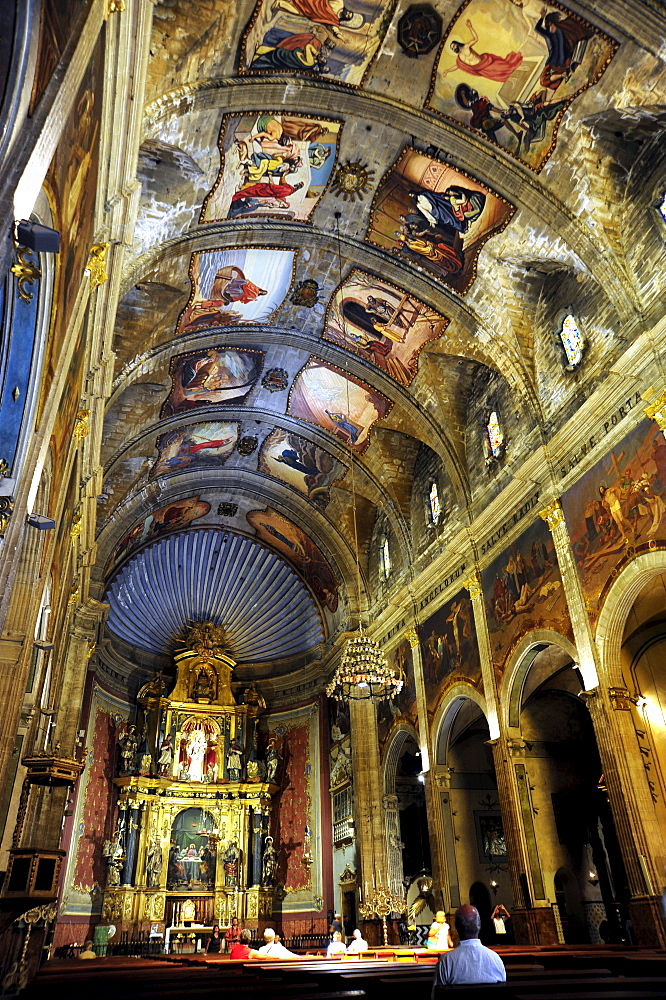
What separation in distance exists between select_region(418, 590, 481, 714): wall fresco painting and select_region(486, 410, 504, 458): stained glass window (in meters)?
3.19

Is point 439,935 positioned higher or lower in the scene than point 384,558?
lower

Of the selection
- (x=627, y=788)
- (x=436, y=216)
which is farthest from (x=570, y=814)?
(x=436, y=216)

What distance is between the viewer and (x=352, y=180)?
43.0ft

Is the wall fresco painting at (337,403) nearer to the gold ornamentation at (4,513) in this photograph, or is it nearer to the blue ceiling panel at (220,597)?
the blue ceiling panel at (220,597)

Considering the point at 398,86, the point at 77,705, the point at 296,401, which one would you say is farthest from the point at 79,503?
the point at 398,86

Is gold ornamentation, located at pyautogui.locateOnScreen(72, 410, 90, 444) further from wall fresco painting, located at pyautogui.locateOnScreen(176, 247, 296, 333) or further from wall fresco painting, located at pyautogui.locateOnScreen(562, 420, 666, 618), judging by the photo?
wall fresco painting, located at pyautogui.locateOnScreen(562, 420, 666, 618)

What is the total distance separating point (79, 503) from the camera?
1279 cm

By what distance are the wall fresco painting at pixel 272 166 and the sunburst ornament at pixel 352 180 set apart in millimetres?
204

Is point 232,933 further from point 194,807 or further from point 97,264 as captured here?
point 97,264

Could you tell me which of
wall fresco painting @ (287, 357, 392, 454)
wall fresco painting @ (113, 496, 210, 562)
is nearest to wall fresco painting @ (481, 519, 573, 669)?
wall fresco painting @ (287, 357, 392, 454)

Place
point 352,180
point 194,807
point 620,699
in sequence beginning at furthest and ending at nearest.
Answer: point 194,807, point 352,180, point 620,699

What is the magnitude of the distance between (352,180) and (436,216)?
5.59 feet

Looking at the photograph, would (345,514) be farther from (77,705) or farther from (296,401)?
(77,705)

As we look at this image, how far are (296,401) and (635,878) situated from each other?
13011mm
